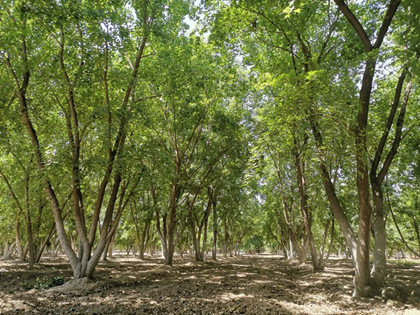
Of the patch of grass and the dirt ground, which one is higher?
the patch of grass

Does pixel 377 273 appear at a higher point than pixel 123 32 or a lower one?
lower

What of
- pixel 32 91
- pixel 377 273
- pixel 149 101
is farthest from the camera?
pixel 149 101

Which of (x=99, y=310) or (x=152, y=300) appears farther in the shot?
(x=152, y=300)

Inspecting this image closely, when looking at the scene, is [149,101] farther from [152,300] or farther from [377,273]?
[377,273]

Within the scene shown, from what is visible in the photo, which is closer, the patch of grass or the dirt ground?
the dirt ground

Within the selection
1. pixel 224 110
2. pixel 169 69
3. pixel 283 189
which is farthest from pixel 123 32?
pixel 283 189

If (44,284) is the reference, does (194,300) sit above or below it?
below

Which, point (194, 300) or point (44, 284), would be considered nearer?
point (194, 300)

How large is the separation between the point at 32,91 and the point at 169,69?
5.52 metres

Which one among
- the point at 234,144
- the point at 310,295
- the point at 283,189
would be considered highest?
the point at 234,144

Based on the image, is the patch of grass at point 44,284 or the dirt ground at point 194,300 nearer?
the dirt ground at point 194,300

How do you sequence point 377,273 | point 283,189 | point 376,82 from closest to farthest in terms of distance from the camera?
point 377,273, point 376,82, point 283,189

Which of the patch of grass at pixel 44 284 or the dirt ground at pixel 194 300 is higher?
the patch of grass at pixel 44 284

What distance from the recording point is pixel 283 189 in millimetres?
18609
